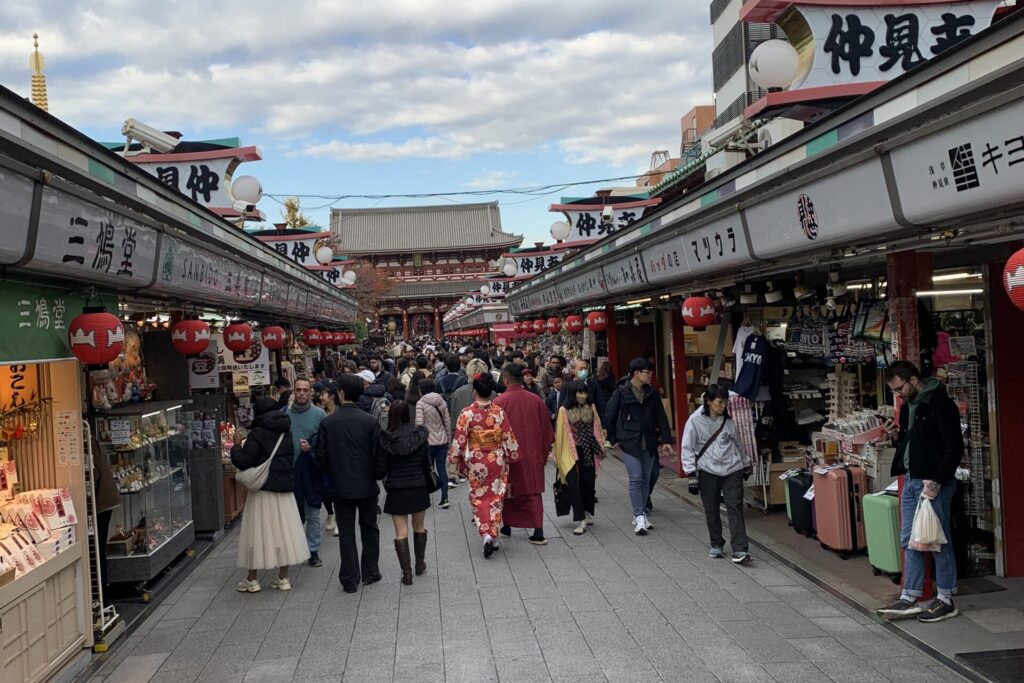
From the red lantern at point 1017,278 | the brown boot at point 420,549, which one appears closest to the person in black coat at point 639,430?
the brown boot at point 420,549

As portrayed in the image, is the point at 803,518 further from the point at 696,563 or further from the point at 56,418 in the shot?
the point at 56,418

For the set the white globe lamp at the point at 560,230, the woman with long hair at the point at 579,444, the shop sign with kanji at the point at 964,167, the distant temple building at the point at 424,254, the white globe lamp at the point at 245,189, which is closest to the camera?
the shop sign with kanji at the point at 964,167

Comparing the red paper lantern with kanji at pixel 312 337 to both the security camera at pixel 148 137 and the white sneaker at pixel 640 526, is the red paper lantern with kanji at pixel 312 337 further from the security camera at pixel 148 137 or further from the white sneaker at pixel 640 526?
the white sneaker at pixel 640 526

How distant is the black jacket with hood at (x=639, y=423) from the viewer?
8703 millimetres

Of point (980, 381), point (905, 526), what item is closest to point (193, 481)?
point (905, 526)

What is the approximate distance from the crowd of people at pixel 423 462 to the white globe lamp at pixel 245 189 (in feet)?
11.0

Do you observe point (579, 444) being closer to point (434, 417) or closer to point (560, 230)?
point (434, 417)

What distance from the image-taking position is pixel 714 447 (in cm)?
760

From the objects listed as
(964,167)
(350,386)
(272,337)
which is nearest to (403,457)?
(350,386)

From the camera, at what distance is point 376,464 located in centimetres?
Result: 718

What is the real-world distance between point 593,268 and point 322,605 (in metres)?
7.92

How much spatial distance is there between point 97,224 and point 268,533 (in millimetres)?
3115

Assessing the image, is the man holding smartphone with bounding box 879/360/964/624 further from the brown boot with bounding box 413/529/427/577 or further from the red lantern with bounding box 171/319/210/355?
the red lantern with bounding box 171/319/210/355

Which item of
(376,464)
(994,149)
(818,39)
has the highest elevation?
(818,39)
